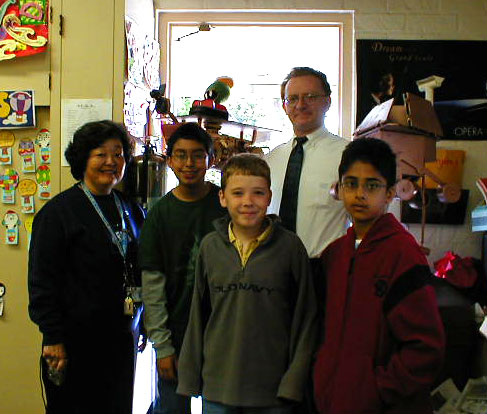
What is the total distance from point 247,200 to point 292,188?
400mm

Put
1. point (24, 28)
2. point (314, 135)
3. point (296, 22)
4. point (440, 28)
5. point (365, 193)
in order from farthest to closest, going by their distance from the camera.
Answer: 1. point (296, 22)
2. point (440, 28)
3. point (24, 28)
4. point (314, 135)
5. point (365, 193)

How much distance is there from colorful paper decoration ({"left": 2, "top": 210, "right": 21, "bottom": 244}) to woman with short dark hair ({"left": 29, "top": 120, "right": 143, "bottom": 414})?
1.60 feet

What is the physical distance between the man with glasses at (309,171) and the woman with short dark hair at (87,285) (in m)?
0.59

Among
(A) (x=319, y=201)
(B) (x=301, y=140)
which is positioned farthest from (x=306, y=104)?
(A) (x=319, y=201)

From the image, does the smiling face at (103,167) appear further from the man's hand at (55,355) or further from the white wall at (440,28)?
the white wall at (440,28)

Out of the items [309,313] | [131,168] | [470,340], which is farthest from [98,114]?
[470,340]

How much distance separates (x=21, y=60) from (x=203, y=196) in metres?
1.03

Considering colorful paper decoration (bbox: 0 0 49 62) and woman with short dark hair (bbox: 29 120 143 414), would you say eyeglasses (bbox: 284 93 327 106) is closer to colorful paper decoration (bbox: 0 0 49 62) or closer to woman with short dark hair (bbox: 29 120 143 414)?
woman with short dark hair (bbox: 29 120 143 414)

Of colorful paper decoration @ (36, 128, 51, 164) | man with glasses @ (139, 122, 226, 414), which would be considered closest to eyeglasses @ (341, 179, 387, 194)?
man with glasses @ (139, 122, 226, 414)

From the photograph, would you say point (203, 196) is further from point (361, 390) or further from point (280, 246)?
point (361, 390)

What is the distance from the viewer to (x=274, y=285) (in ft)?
4.56

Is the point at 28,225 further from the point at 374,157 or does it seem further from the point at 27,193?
the point at 374,157

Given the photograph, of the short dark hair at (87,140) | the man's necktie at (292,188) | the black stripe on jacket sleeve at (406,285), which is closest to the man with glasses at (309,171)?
the man's necktie at (292,188)

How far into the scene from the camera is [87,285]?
65.7 inches
